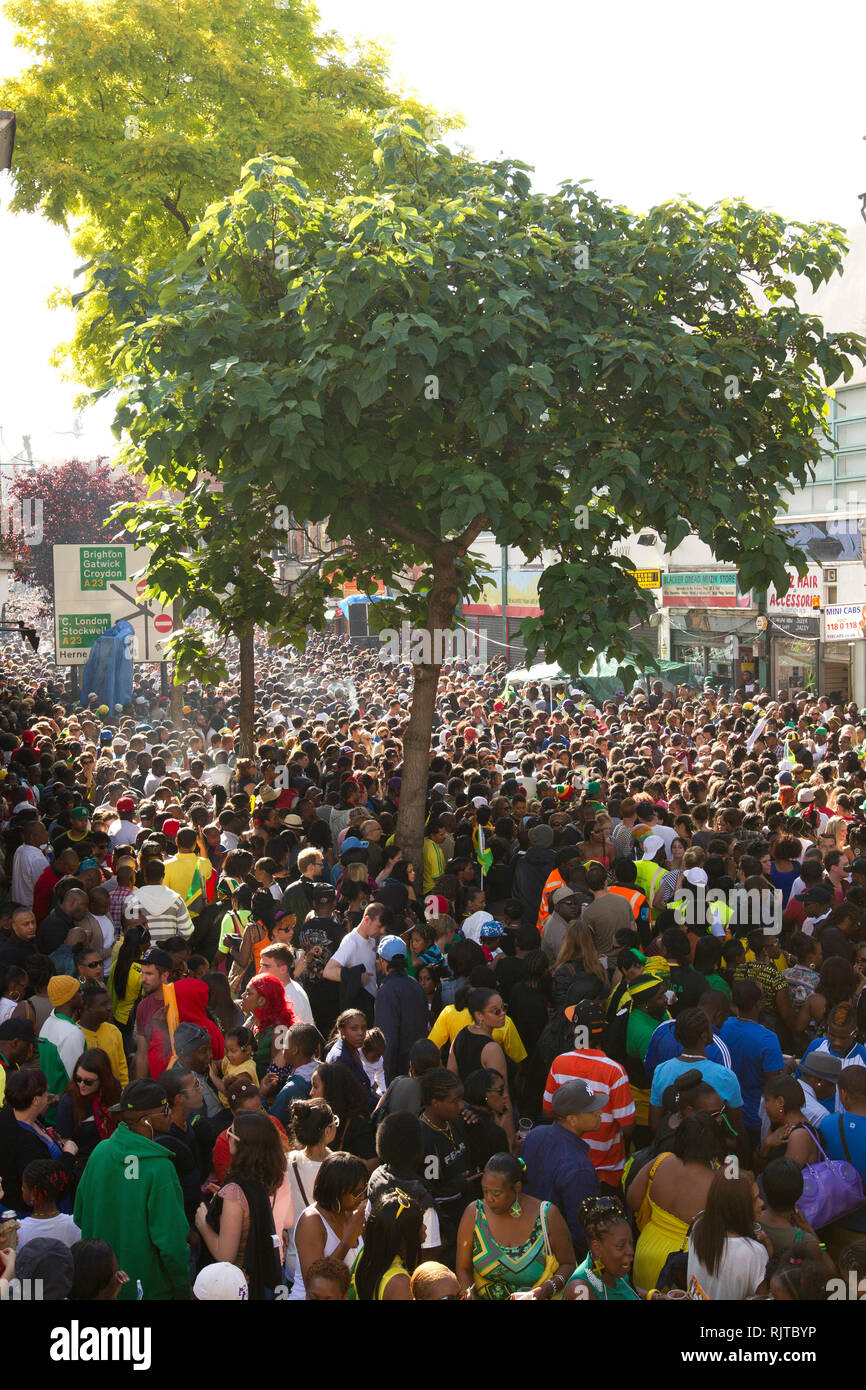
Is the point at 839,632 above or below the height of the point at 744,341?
below

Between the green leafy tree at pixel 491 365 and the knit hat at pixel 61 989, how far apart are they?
12.5 ft

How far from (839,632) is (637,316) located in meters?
12.1

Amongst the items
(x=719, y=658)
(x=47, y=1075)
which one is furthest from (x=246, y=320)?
(x=719, y=658)

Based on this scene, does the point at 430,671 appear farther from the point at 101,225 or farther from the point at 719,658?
the point at 719,658

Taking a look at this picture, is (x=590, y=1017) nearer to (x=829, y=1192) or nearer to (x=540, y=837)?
(x=829, y=1192)

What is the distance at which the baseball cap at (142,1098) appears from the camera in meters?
5.16

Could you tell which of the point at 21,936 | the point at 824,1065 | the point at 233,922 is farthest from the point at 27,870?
the point at 824,1065

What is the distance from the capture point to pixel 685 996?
23.2 feet

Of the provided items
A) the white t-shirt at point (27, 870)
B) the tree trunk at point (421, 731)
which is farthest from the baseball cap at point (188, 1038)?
the tree trunk at point (421, 731)

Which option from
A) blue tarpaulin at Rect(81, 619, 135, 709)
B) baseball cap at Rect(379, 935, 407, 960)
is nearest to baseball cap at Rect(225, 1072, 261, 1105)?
baseball cap at Rect(379, 935, 407, 960)

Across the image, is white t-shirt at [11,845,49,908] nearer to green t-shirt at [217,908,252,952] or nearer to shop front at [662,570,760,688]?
green t-shirt at [217,908,252,952]

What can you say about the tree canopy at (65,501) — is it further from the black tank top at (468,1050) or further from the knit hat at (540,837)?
the black tank top at (468,1050)

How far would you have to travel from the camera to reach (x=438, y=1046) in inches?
276

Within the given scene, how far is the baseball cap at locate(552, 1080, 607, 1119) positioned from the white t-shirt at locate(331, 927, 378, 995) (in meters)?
2.57
